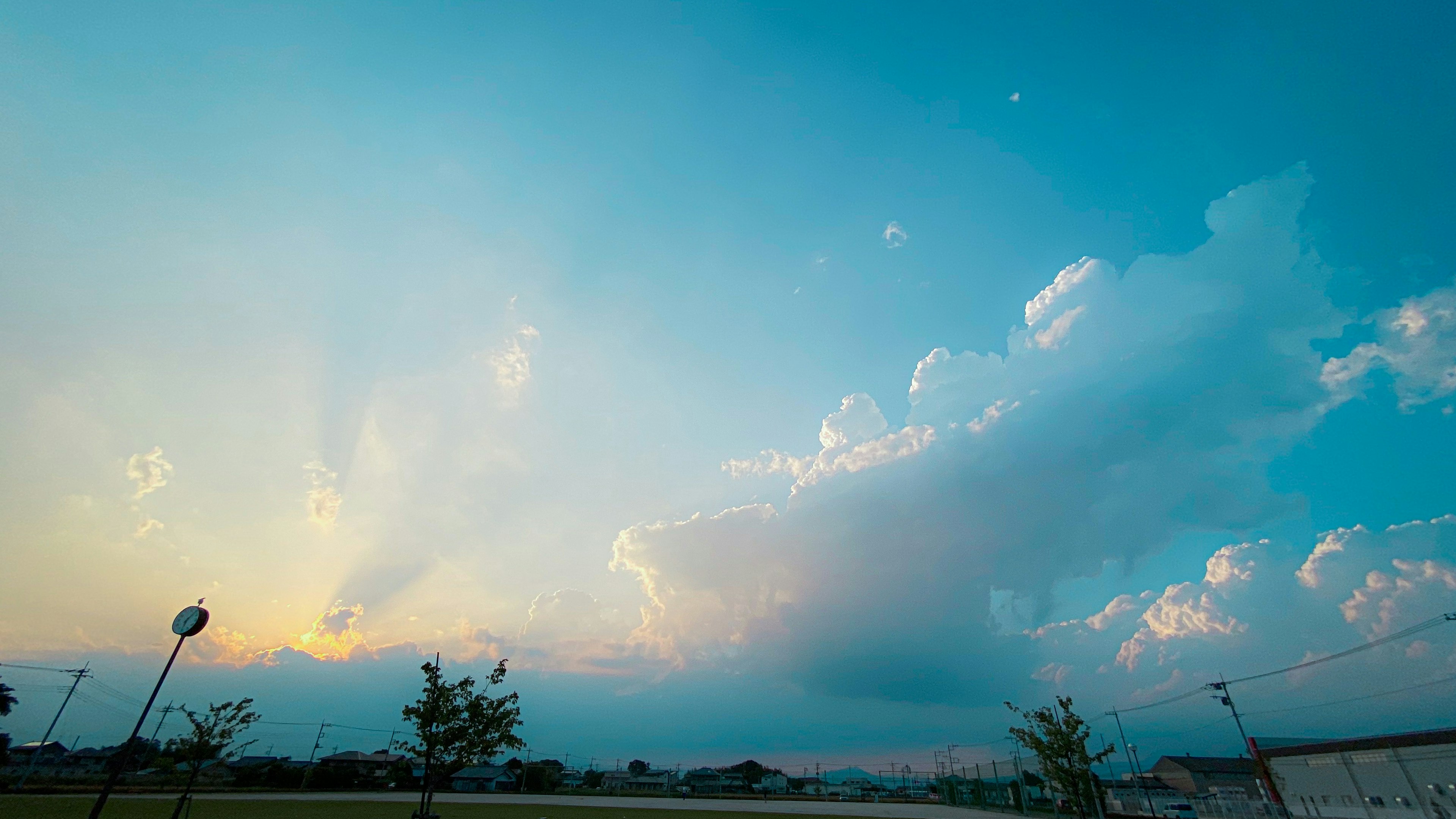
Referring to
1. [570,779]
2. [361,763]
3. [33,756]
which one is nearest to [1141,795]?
[570,779]

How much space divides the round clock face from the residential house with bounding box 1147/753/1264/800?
404 feet

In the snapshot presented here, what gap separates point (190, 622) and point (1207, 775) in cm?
13633

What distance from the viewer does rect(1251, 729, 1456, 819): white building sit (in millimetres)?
40438

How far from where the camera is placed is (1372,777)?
151 feet

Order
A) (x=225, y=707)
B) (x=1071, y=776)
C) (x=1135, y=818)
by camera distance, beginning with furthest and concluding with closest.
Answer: (x=1135, y=818), (x=1071, y=776), (x=225, y=707)

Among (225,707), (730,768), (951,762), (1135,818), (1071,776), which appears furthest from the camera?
(730,768)

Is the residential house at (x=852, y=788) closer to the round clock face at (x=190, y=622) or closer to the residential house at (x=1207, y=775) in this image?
the residential house at (x=1207, y=775)

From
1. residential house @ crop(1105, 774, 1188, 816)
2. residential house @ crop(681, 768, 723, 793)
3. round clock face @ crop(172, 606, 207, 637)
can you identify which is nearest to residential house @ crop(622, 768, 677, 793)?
residential house @ crop(681, 768, 723, 793)

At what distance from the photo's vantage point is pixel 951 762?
3595 inches

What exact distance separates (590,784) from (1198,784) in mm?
100090

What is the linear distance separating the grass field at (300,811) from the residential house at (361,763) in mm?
18956

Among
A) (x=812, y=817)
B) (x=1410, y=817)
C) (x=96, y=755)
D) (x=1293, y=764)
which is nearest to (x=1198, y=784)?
(x=1293, y=764)

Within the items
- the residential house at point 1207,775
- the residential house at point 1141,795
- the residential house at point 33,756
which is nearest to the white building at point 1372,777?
the residential house at point 1141,795

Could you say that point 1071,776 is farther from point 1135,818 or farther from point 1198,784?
point 1198,784
